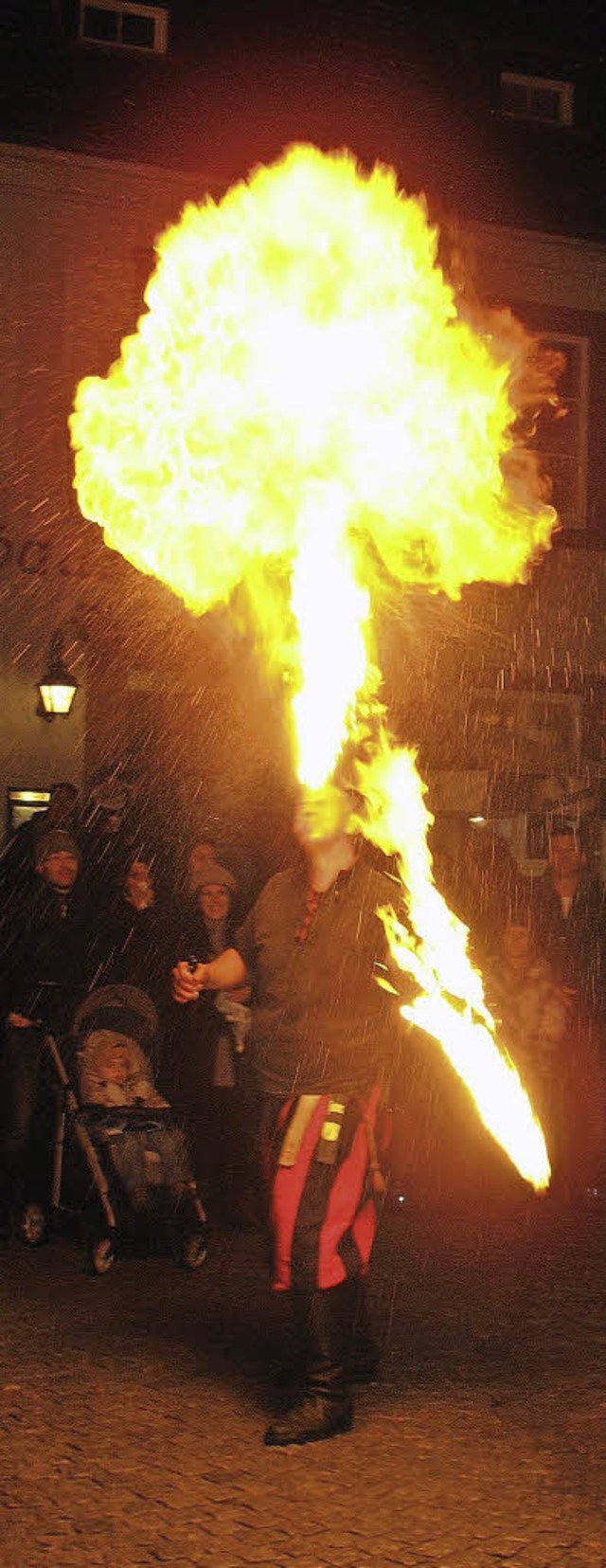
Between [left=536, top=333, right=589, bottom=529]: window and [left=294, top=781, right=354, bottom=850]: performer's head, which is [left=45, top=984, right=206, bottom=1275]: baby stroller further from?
[left=536, top=333, right=589, bottom=529]: window

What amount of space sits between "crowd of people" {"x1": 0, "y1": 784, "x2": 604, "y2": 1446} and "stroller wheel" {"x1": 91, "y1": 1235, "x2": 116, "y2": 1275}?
0.72 meters

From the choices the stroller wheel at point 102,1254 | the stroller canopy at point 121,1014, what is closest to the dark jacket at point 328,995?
the stroller wheel at point 102,1254

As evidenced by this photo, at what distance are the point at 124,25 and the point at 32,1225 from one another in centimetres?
1255

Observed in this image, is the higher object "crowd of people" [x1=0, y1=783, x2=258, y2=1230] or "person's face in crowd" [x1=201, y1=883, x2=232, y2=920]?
"person's face in crowd" [x1=201, y1=883, x2=232, y2=920]

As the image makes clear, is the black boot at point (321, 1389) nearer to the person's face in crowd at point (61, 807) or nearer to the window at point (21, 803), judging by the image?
the person's face in crowd at point (61, 807)

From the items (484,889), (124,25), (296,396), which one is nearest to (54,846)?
(484,889)

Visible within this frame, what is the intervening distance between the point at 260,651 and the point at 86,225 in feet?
12.9

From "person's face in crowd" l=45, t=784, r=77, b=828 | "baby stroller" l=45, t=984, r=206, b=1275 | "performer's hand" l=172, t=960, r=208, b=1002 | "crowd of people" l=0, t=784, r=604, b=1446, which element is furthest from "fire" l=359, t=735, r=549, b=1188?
"person's face in crowd" l=45, t=784, r=77, b=828

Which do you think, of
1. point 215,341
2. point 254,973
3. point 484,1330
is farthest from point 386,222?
point 484,1330

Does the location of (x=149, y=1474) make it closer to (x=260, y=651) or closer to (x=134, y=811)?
(x=134, y=811)

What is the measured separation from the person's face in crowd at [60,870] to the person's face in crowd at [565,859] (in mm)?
2761

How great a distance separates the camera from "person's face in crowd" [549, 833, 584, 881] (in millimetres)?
9711

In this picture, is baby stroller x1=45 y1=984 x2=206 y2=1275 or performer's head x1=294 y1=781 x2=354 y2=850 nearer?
performer's head x1=294 y1=781 x2=354 y2=850

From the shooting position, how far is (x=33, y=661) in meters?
14.8
